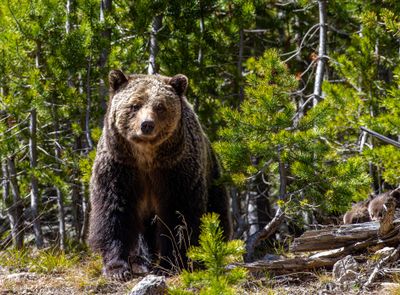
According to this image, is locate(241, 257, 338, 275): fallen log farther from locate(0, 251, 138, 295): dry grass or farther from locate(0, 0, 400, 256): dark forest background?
locate(0, 251, 138, 295): dry grass

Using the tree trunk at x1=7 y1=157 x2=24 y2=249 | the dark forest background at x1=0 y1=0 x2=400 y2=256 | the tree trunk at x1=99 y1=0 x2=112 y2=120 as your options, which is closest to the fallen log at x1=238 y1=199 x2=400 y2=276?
the dark forest background at x1=0 y1=0 x2=400 y2=256

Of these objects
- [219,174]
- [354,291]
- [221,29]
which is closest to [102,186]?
[219,174]

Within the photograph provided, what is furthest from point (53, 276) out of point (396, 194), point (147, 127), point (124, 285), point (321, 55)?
point (321, 55)

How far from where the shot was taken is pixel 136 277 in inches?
236

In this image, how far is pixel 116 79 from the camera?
20.4 feet

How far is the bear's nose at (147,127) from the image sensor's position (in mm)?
5578

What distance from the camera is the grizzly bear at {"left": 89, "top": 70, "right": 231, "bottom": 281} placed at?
5.96 m

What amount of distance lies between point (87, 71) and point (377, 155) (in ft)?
11.7

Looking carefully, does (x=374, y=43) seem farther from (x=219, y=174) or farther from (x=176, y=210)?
(x=176, y=210)

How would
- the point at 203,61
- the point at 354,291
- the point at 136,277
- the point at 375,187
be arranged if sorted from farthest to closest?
the point at 375,187 → the point at 203,61 → the point at 136,277 → the point at 354,291

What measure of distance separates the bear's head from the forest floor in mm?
1360

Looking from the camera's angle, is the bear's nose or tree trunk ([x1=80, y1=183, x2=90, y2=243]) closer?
the bear's nose

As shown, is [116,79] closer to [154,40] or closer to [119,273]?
[119,273]

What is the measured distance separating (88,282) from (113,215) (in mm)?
798
